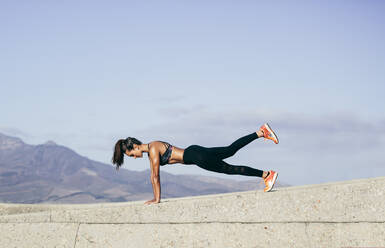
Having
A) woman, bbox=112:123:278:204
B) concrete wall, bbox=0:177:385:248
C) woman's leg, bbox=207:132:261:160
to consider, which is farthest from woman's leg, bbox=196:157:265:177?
concrete wall, bbox=0:177:385:248

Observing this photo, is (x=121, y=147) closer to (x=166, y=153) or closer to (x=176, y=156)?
(x=166, y=153)

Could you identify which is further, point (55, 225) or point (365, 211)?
point (55, 225)

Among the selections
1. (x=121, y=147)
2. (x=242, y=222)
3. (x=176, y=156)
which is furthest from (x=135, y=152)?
(x=242, y=222)

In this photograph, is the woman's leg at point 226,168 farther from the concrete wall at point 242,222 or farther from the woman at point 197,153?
the concrete wall at point 242,222

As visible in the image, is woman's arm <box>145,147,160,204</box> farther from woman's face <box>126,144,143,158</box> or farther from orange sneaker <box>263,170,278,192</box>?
orange sneaker <box>263,170,278,192</box>

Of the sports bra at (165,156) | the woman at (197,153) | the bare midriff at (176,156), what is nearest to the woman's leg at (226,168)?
the woman at (197,153)

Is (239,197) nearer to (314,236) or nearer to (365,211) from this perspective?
(314,236)

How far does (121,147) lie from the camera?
8.17m

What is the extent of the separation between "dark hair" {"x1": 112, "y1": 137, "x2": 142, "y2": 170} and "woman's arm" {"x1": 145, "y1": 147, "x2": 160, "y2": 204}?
0.34 metres

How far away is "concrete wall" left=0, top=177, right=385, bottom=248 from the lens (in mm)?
6457

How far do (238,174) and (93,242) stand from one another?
111 inches

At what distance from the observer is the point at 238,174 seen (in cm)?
801

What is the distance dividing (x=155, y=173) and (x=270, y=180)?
2.05 m

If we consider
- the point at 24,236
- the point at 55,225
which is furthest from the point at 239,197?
the point at 24,236
